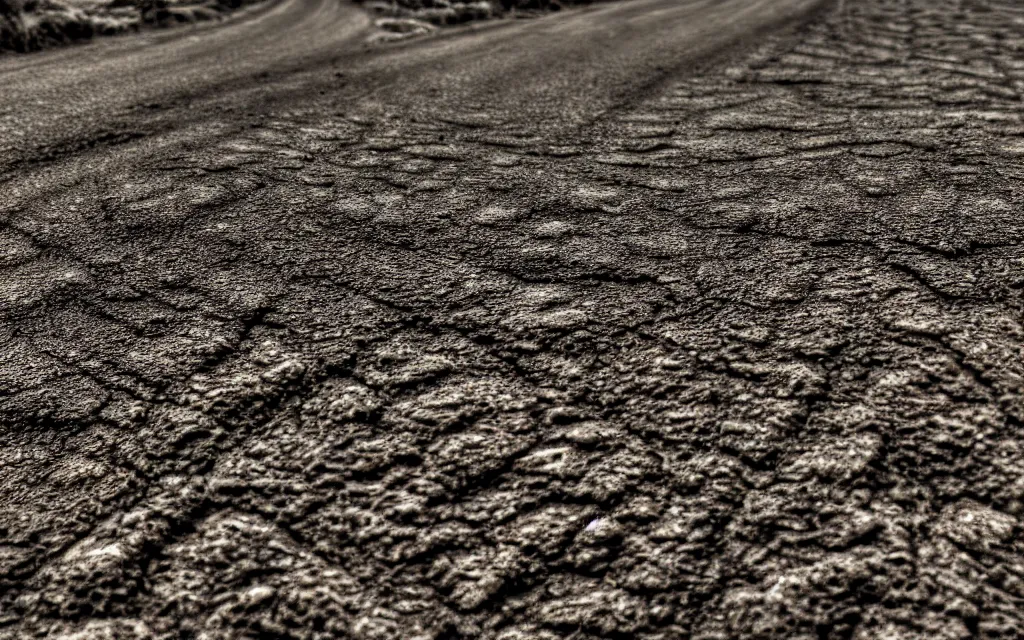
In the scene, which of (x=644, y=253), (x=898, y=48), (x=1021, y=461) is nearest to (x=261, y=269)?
(x=644, y=253)

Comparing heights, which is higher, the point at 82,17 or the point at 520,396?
the point at 82,17

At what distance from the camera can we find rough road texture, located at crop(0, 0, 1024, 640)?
2.66 feet

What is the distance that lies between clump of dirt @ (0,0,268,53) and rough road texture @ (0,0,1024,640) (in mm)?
2113

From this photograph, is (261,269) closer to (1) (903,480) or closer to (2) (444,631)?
(2) (444,631)

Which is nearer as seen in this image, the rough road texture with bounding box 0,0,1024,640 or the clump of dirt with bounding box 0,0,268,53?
the rough road texture with bounding box 0,0,1024,640

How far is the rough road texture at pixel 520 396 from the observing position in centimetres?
81

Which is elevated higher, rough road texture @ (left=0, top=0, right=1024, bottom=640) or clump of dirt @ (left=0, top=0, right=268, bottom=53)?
clump of dirt @ (left=0, top=0, right=268, bottom=53)

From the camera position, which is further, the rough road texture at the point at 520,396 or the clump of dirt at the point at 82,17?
the clump of dirt at the point at 82,17

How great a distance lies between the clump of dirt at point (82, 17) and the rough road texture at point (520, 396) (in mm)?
2113

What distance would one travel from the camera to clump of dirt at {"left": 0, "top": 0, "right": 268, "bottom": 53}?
3.60 meters

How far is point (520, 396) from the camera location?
3.61 ft

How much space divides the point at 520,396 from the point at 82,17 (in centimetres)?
383

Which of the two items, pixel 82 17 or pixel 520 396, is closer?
pixel 520 396

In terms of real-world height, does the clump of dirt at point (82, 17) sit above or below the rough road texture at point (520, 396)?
above
